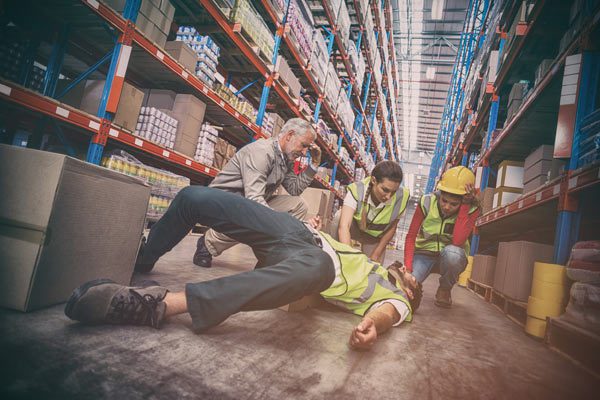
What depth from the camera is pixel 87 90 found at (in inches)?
137

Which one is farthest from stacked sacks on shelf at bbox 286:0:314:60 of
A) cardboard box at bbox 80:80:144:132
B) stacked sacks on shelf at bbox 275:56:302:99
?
cardboard box at bbox 80:80:144:132

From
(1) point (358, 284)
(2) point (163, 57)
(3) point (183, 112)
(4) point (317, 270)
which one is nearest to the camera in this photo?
(4) point (317, 270)

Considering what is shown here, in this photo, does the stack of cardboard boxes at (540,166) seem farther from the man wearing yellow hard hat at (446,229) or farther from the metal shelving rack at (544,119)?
the man wearing yellow hard hat at (446,229)

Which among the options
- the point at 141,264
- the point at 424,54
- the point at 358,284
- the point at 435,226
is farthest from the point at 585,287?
the point at 424,54

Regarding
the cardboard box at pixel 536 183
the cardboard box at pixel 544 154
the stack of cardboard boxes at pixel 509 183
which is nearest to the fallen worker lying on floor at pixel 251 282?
the cardboard box at pixel 536 183

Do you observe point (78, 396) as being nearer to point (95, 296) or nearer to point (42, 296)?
point (95, 296)

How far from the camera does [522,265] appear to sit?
8.85 feet

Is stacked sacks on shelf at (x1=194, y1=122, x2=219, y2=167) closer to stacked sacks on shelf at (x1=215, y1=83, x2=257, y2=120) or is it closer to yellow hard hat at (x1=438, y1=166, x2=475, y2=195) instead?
stacked sacks on shelf at (x1=215, y1=83, x2=257, y2=120)

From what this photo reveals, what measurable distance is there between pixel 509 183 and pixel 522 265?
2.13 metres

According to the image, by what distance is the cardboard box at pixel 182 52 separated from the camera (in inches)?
154

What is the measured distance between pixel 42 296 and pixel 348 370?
1.12 m

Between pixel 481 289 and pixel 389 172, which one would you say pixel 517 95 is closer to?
pixel 481 289

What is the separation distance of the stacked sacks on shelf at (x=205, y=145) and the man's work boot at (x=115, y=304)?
12.3ft

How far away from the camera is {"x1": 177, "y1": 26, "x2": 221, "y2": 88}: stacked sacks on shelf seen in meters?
4.36
